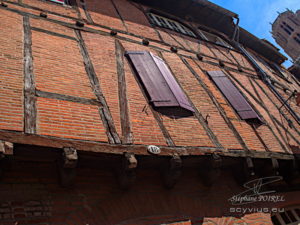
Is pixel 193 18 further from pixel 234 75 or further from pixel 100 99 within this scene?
pixel 100 99

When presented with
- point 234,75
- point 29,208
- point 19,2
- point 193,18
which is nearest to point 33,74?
point 29,208

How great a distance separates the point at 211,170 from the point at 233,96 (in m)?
2.75

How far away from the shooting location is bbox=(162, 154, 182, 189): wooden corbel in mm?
3658

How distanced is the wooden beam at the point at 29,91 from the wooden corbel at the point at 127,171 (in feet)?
3.93

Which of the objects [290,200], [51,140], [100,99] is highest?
[100,99]

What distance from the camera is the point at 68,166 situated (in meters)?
2.92

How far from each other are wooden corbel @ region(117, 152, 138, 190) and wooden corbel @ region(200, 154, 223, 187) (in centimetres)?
132

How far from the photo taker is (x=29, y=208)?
112 inches

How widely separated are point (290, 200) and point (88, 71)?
454cm

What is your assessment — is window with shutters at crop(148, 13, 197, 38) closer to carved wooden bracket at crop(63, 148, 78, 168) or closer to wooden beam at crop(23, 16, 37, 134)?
wooden beam at crop(23, 16, 37, 134)

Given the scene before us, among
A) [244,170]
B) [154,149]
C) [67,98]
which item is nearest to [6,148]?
[67,98]

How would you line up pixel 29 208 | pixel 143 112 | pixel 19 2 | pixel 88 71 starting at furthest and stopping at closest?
pixel 19 2 < pixel 88 71 < pixel 143 112 < pixel 29 208
